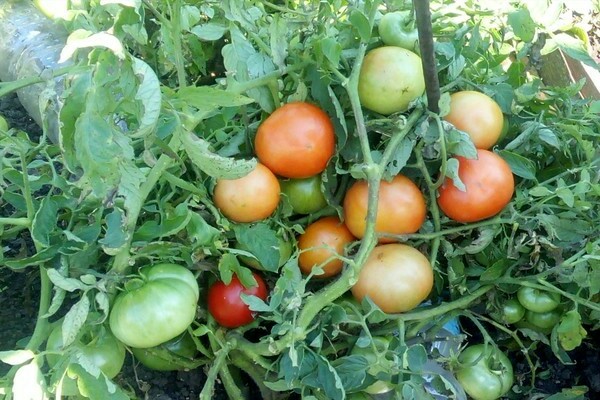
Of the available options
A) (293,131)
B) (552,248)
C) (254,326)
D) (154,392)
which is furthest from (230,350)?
(552,248)

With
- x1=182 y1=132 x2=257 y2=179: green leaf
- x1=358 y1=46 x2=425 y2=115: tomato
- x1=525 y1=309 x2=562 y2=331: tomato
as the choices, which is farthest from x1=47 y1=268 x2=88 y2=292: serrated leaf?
x1=525 y1=309 x2=562 y2=331: tomato

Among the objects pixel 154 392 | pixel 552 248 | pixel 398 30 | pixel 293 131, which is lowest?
pixel 154 392

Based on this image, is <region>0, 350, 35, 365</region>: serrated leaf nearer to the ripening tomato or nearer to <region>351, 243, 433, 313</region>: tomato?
<region>351, 243, 433, 313</region>: tomato

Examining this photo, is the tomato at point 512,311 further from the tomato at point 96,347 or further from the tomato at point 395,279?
the tomato at point 96,347

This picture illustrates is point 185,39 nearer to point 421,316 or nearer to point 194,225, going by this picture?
point 194,225

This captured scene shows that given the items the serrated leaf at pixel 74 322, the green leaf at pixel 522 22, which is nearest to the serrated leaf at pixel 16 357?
the serrated leaf at pixel 74 322

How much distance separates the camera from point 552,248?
987 mm

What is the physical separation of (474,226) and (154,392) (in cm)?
58

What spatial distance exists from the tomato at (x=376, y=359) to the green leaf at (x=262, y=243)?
17cm

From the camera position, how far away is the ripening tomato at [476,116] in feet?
3.21

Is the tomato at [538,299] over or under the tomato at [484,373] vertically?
over

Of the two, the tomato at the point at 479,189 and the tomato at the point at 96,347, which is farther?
the tomato at the point at 479,189

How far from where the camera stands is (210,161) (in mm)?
716

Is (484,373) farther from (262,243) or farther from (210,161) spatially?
(210,161)
